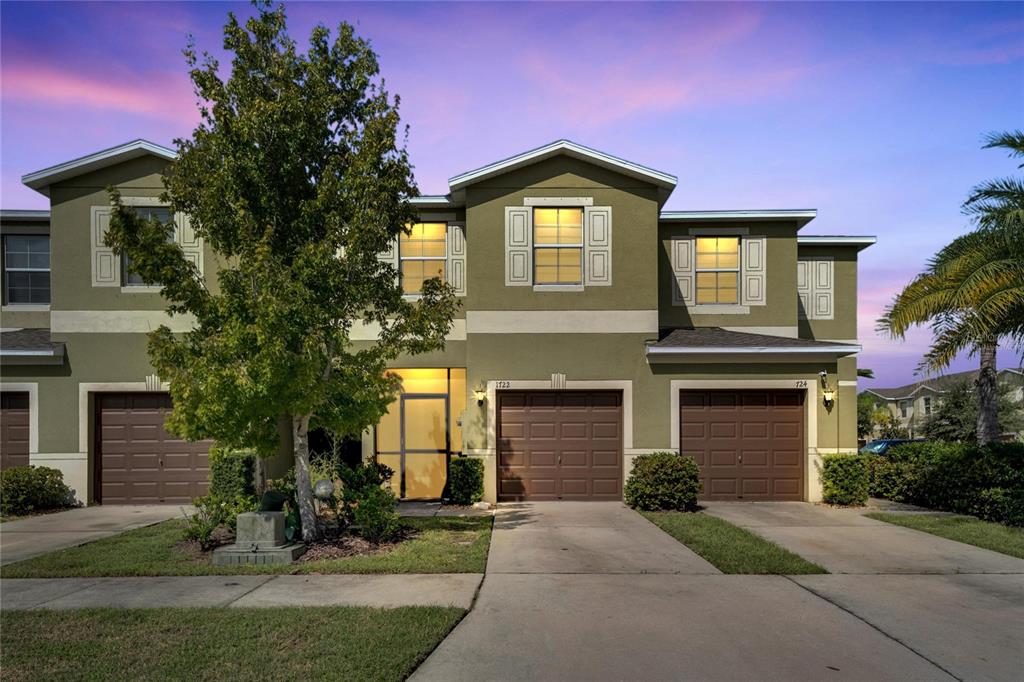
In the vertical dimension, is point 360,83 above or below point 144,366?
above

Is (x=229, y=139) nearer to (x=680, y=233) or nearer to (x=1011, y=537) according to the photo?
(x=680, y=233)

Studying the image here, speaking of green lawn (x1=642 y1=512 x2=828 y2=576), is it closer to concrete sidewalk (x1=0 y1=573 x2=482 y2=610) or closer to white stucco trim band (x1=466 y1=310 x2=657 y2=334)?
concrete sidewalk (x1=0 y1=573 x2=482 y2=610)

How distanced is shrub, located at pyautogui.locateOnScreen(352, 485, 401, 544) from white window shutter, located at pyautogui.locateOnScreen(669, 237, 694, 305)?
9493mm

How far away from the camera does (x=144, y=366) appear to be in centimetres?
1537

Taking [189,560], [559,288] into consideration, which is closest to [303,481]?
[189,560]

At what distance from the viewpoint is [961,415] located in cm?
2983

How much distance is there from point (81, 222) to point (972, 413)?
3379 cm

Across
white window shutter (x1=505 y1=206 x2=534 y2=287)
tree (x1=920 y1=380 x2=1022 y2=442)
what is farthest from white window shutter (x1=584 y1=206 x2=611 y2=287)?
tree (x1=920 y1=380 x2=1022 y2=442)

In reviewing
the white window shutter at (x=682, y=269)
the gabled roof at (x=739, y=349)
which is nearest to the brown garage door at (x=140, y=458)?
the gabled roof at (x=739, y=349)

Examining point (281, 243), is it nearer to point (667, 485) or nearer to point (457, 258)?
point (457, 258)

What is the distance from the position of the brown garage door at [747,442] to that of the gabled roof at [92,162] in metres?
13.4

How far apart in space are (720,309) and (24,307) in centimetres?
1730

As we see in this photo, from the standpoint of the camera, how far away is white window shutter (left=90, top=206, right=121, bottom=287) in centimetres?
1546

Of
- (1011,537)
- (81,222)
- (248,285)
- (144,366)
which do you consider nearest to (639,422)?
(1011,537)
